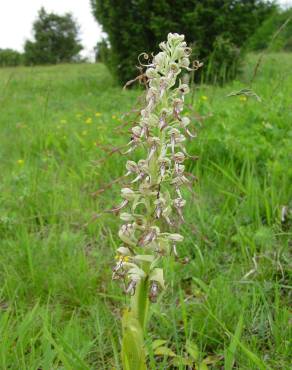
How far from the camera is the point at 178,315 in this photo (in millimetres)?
2174

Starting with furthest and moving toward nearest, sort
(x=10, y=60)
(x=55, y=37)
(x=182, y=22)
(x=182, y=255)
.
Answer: (x=55, y=37)
(x=10, y=60)
(x=182, y=22)
(x=182, y=255)

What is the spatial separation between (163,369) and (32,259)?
107 cm

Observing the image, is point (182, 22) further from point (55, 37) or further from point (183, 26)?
point (55, 37)

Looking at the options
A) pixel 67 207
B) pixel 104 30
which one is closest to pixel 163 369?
pixel 67 207

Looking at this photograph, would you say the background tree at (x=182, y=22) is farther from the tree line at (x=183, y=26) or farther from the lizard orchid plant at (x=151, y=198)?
the lizard orchid plant at (x=151, y=198)

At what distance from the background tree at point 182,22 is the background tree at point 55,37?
3045 cm

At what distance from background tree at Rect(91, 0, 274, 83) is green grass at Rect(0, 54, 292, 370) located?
551cm

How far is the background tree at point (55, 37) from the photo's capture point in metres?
40.6

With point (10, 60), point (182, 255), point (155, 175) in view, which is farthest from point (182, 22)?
point (10, 60)

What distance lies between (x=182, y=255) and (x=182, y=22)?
838cm

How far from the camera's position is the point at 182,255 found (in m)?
2.64

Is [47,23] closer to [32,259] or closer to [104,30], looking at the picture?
[104,30]

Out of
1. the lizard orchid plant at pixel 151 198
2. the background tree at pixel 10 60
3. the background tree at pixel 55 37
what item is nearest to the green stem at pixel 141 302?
the lizard orchid plant at pixel 151 198

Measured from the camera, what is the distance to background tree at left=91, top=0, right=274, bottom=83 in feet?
31.4
